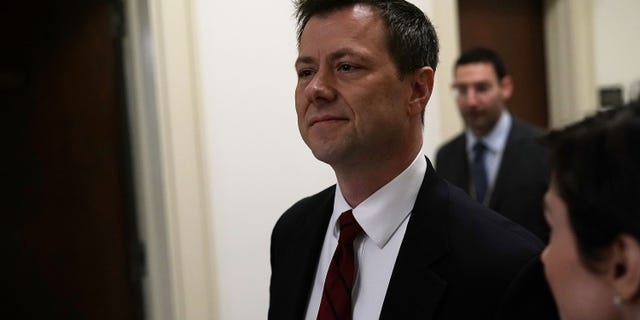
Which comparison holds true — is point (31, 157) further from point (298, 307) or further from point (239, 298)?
point (298, 307)

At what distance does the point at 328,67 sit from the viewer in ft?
4.10

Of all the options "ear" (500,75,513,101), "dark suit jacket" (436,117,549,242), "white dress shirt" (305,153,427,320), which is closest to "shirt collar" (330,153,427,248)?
"white dress shirt" (305,153,427,320)

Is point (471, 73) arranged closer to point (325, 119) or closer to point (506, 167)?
point (506, 167)

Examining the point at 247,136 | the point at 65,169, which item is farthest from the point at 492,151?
the point at 65,169

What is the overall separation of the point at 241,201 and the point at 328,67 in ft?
4.06

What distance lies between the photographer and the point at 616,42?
3953mm

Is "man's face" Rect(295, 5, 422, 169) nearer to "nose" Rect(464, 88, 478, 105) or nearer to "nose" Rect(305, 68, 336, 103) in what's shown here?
"nose" Rect(305, 68, 336, 103)

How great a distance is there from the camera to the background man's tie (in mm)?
2771

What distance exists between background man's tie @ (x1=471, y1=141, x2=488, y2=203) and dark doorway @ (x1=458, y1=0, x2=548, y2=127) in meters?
0.72

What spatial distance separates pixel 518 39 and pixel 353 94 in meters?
2.53

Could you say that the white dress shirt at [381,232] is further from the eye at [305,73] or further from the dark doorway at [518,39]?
the dark doorway at [518,39]

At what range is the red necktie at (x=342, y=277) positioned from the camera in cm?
120

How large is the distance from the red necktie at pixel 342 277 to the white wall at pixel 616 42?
9.85ft

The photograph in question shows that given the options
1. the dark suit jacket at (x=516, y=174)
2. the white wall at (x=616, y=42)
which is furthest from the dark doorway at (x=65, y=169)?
the white wall at (x=616, y=42)
